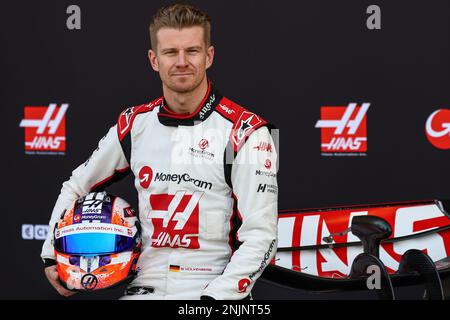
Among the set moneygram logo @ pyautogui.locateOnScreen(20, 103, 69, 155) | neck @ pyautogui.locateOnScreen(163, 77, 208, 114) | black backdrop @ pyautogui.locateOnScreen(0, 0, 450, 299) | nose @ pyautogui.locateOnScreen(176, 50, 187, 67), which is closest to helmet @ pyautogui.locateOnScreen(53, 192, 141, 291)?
neck @ pyautogui.locateOnScreen(163, 77, 208, 114)

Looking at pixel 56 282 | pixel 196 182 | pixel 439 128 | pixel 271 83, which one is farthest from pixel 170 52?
pixel 439 128

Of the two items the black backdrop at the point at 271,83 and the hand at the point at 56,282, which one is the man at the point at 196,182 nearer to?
the hand at the point at 56,282

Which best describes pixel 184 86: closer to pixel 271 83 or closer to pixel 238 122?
pixel 238 122

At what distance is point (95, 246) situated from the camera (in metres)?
2.29

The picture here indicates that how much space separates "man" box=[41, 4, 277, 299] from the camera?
2277mm

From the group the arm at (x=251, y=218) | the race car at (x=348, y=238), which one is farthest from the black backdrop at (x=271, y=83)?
the arm at (x=251, y=218)

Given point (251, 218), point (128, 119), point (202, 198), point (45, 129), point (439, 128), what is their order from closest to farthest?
1. point (251, 218)
2. point (202, 198)
3. point (128, 119)
4. point (439, 128)
5. point (45, 129)

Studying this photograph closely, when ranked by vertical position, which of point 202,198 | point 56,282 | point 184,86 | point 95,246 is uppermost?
point 184,86

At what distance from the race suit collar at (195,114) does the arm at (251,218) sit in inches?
6.9

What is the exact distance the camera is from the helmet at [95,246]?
228 centimetres

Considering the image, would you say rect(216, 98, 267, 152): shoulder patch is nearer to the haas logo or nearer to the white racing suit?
the white racing suit

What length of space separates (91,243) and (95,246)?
0.02 meters
